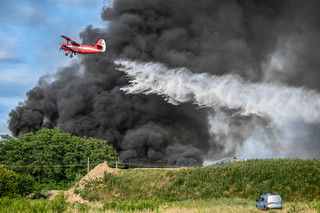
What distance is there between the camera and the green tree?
204 ft

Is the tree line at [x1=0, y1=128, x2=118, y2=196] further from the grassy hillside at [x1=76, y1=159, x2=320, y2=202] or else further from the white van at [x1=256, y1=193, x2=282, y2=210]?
the white van at [x1=256, y1=193, x2=282, y2=210]

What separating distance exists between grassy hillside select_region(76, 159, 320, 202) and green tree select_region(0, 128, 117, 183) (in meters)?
18.8

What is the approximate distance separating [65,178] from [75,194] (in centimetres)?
2053

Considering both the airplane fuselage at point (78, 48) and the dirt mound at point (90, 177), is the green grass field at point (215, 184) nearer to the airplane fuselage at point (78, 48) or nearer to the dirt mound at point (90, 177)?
the dirt mound at point (90, 177)

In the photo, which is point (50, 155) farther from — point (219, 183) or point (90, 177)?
point (219, 183)

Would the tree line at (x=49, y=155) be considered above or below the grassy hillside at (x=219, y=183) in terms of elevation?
above

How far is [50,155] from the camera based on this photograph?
6303cm

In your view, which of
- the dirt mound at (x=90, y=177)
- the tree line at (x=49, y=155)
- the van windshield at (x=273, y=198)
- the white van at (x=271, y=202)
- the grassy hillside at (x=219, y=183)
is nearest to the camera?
the white van at (x=271, y=202)

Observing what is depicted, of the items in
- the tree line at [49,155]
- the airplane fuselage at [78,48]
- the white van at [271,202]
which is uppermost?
the airplane fuselage at [78,48]

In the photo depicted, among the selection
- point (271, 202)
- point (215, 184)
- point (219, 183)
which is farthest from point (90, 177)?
point (271, 202)

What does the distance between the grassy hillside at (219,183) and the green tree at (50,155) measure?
61.7ft

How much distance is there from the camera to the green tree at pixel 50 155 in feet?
204

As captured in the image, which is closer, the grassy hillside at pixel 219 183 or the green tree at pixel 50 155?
the grassy hillside at pixel 219 183

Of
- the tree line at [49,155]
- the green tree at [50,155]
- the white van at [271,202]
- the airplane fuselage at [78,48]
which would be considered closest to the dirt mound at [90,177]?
the tree line at [49,155]
